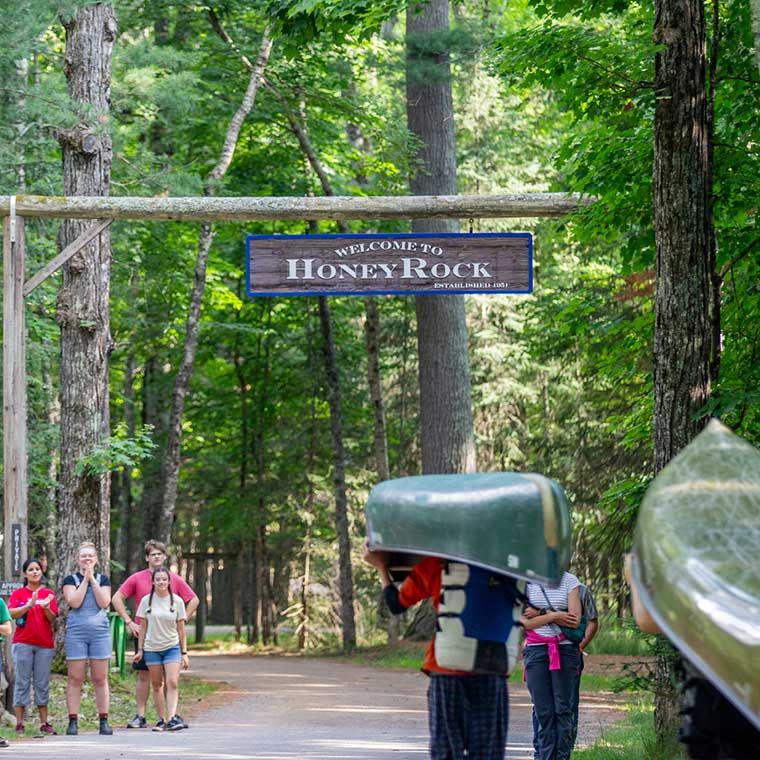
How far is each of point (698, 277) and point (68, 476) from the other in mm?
10328

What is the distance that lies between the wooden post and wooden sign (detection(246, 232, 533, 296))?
2759 millimetres

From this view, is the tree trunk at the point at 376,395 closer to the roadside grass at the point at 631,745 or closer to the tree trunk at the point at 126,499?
the tree trunk at the point at 126,499

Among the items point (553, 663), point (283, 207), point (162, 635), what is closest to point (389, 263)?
point (283, 207)

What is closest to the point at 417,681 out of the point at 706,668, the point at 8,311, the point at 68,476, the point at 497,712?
the point at 68,476

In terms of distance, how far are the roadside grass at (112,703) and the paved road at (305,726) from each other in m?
0.46

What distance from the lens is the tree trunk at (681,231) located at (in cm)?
967

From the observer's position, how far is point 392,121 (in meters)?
25.3

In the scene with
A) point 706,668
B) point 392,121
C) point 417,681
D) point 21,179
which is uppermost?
point 392,121

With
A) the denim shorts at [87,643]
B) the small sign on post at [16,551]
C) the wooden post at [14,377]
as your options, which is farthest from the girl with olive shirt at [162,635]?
the wooden post at [14,377]

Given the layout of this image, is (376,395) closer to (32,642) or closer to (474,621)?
(32,642)

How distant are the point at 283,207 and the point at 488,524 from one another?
9.34 m

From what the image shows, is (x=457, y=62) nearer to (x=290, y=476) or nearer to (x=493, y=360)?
(x=493, y=360)

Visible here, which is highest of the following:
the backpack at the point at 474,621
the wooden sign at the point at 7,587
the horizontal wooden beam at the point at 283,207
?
the horizontal wooden beam at the point at 283,207

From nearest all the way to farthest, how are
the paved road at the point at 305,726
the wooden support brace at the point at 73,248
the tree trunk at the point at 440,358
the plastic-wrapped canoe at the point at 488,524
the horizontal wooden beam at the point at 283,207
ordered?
the plastic-wrapped canoe at the point at 488,524, the paved road at the point at 305,726, the horizontal wooden beam at the point at 283,207, the wooden support brace at the point at 73,248, the tree trunk at the point at 440,358
